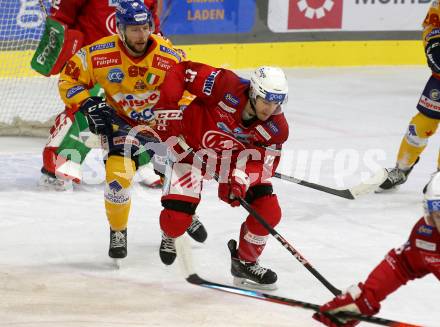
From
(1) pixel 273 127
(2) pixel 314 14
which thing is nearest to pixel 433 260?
(1) pixel 273 127

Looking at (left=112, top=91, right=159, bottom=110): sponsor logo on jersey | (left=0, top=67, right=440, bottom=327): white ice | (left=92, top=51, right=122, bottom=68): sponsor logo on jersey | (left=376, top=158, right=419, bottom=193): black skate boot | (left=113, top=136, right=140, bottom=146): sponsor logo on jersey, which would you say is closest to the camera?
(left=0, top=67, right=440, bottom=327): white ice

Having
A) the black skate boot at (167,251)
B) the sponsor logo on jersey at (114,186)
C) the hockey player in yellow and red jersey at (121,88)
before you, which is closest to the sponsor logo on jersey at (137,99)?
the hockey player in yellow and red jersey at (121,88)

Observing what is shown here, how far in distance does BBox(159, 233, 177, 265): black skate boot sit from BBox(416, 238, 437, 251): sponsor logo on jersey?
145 cm

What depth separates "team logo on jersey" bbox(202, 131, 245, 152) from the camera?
4.10 m

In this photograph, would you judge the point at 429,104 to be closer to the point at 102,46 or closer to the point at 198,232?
the point at 198,232

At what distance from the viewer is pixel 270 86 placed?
12.3 feet

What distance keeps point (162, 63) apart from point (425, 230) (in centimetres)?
187

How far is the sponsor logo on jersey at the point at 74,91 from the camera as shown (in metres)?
4.29

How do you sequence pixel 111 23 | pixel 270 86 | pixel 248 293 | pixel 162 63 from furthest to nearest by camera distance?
pixel 111 23 → pixel 162 63 → pixel 270 86 → pixel 248 293

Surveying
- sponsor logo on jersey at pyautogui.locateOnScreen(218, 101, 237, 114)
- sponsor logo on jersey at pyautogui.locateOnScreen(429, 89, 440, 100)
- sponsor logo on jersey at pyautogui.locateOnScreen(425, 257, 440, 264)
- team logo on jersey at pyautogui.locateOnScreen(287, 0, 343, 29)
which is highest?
sponsor logo on jersey at pyautogui.locateOnScreen(218, 101, 237, 114)

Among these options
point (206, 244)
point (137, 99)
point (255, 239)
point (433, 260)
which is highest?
point (433, 260)

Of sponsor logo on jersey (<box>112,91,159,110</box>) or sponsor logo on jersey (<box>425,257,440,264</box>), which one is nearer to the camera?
sponsor logo on jersey (<box>425,257,440,264</box>)

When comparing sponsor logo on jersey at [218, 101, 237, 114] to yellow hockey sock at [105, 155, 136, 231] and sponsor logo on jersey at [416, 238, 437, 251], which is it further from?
sponsor logo on jersey at [416, 238, 437, 251]

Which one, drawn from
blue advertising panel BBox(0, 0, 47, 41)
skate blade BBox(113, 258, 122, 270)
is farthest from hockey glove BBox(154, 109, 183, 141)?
blue advertising panel BBox(0, 0, 47, 41)
